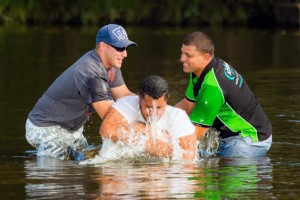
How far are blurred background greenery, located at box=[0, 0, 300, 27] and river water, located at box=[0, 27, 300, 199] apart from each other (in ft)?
68.1

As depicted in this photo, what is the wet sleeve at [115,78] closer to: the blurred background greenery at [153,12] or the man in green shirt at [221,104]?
the man in green shirt at [221,104]

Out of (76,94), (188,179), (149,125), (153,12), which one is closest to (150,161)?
(149,125)

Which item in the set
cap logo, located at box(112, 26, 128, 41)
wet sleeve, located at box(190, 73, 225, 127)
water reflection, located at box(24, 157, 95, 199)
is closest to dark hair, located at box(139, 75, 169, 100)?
wet sleeve, located at box(190, 73, 225, 127)

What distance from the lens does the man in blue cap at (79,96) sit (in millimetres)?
14203

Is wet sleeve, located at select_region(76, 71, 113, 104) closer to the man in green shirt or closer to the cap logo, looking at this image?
the cap logo

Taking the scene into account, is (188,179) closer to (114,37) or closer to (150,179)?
(150,179)

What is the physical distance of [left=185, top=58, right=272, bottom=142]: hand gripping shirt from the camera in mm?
14266

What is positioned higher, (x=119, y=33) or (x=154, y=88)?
(x=119, y=33)

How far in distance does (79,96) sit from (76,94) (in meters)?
0.04

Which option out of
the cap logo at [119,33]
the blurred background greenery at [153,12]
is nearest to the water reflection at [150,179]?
the cap logo at [119,33]

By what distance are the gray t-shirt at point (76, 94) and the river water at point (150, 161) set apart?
553mm

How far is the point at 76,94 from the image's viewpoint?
1449 cm

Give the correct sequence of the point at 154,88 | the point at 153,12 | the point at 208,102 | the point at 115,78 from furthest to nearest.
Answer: the point at 153,12 → the point at 115,78 → the point at 208,102 → the point at 154,88

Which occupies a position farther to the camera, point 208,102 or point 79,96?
point 79,96
